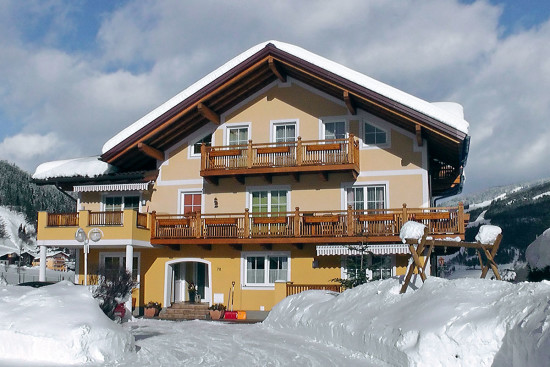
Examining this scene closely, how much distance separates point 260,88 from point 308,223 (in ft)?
20.6

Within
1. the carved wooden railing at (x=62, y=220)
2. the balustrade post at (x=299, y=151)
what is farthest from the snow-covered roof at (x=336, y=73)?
the carved wooden railing at (x=62, y=220)

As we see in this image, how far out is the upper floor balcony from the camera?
76.9 ft

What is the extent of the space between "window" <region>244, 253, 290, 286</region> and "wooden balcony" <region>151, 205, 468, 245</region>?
4.65 feet

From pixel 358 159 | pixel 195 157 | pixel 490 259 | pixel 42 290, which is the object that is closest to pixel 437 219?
pixel 358 159

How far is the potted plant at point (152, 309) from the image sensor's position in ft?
79.5

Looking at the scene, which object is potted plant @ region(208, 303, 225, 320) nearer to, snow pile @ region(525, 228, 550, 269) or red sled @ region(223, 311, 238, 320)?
red sled @ region(223, 311, 238, 320)

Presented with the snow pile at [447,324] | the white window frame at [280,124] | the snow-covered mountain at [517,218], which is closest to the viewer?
the snow pile at [447,324]

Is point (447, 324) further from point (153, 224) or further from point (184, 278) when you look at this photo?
point (184, 278)

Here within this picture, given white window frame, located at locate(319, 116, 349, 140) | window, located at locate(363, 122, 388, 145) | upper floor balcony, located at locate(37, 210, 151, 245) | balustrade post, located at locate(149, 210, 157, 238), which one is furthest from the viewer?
balustrade post, located at locate(149, 210, 157, 238)

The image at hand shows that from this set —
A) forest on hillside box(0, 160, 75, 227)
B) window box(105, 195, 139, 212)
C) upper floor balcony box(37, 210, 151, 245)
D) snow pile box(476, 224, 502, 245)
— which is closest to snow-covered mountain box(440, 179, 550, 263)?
window box(105, 195, 139, 212)

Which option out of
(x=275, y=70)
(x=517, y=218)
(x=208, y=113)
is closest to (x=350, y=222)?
(x=275, y=70)

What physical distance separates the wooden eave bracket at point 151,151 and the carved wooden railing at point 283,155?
2.51 metres

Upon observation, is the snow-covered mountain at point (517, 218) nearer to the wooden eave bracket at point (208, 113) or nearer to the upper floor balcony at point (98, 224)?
the wooden eave bracket at point (208, 113)

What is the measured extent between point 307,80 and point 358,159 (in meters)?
3.83
